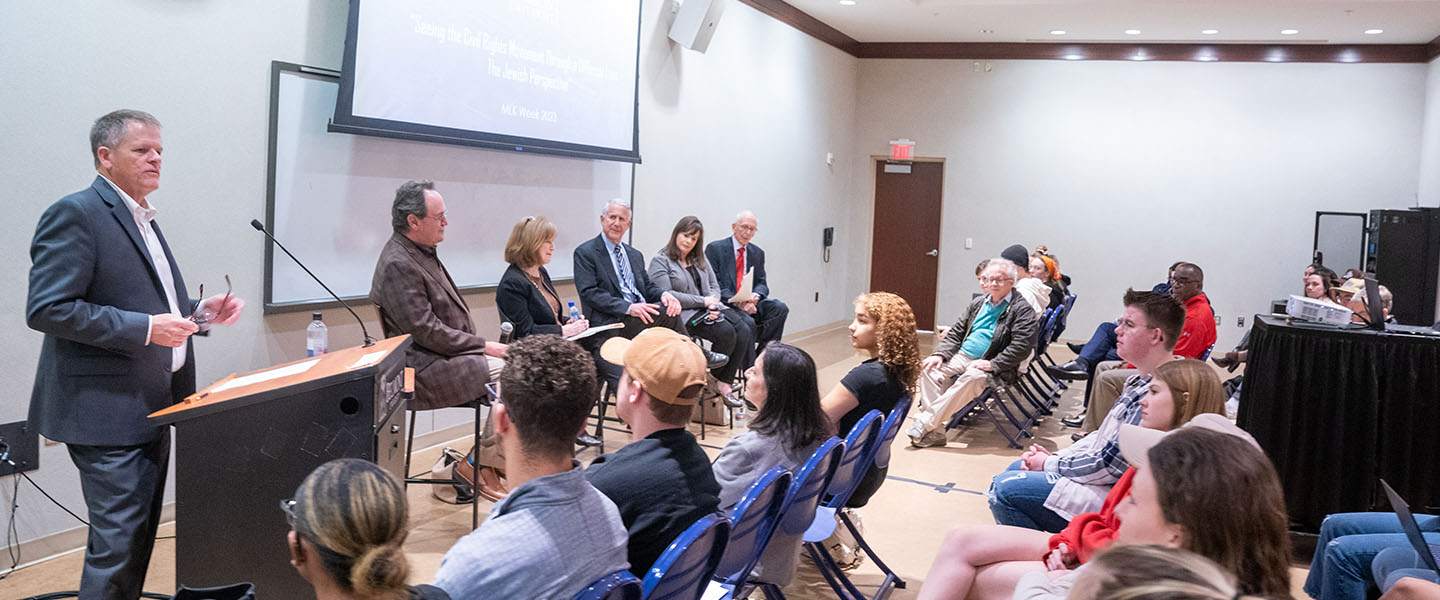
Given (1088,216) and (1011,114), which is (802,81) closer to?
(1011,114)

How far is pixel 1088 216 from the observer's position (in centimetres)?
1220

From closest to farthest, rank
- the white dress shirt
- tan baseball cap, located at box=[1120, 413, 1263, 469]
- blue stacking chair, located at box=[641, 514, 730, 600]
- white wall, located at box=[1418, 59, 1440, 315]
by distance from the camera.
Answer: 1. blue stacking chair, located at box=[641, 514, 730, 600]
2. tan baseball cap, located at box=[1120, 413, 1263, 469]
3. the white dress shirt
4. white wall, located at box=[1418, 59, 1440, 315]

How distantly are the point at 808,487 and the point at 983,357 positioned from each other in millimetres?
4119

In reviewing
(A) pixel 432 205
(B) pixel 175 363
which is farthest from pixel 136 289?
(A) pixel 432 205

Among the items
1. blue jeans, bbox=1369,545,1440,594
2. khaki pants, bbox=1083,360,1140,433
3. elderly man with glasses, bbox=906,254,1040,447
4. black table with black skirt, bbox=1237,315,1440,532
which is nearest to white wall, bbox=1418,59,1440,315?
khaki pants, bbox=1083,360,1140,433

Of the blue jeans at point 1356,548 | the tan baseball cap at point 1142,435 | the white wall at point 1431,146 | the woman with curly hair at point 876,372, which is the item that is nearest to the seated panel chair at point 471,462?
the woman with curly hair at point 876,372

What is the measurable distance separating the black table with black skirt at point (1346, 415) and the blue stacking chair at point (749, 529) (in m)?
2.89

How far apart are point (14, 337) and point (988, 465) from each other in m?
4.93

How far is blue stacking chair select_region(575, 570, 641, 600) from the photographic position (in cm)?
178

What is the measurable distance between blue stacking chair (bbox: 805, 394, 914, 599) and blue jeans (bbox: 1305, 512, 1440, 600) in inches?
55.1

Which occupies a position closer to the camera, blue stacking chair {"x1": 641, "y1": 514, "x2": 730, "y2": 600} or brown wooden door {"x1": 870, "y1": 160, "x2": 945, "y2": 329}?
blue stacking chair {"x1": 641, "y1": 514, "x2": 730, "y2": 600}

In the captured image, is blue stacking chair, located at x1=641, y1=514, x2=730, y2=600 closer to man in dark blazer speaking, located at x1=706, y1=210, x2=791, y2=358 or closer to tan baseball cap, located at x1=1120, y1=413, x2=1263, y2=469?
tan baseball cap, located at x1=1120, y1=413, x2=1263, y2=469

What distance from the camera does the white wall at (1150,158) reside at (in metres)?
11.4

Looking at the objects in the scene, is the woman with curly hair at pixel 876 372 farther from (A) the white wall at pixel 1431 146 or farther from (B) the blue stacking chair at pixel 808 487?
(A) the white wall at pixel 1431 146
